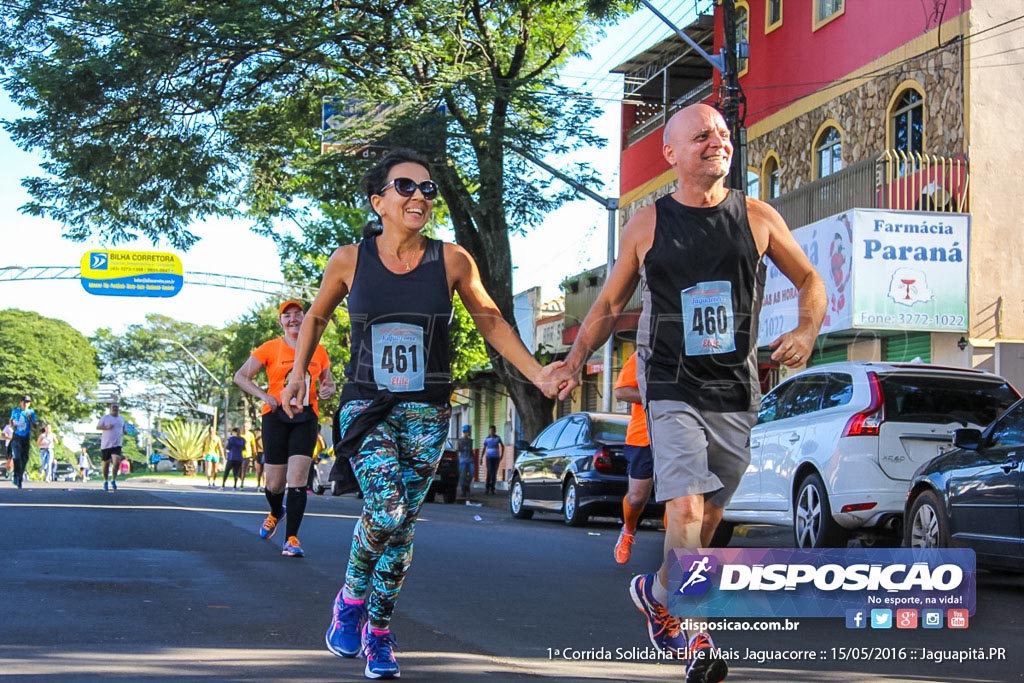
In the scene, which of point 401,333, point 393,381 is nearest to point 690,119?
point 401,333

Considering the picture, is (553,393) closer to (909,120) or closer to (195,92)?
(909,120)

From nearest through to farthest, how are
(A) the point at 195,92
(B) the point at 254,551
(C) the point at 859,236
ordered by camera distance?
(B) the point at 254,551
(C) the point at 859,236
(A) the point at 195,92

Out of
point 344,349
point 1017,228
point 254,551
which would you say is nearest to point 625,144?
→ point 344,349

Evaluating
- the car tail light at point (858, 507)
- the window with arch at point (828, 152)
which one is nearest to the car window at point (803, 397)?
the car tail light at point (858, 507)

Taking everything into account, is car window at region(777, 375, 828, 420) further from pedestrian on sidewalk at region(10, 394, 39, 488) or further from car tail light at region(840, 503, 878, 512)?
pedestrian on sidewalk at region(10, 394, 39, 488)

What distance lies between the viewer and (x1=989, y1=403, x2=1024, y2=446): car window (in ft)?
29.5

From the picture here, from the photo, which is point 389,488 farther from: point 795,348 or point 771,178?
point 771,178

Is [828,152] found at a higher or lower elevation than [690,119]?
higher

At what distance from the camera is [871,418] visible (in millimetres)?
10742

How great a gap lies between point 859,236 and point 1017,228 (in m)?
2.55

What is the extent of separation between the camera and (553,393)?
215 inches

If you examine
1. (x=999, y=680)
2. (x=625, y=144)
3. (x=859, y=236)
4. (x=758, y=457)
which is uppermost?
(x=625, y=144)

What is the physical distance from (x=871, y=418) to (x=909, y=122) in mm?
11165

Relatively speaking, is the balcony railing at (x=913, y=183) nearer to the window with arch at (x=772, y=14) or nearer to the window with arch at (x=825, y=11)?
the window with arch at (x=825, y=11)
